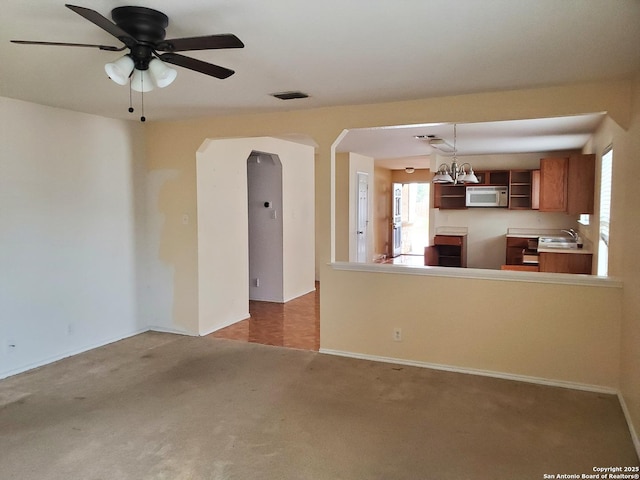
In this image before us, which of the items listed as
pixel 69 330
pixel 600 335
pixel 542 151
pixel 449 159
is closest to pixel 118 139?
pixel 69 330

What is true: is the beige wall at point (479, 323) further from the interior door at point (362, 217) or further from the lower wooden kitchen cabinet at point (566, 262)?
the interior door at point (362, 217)

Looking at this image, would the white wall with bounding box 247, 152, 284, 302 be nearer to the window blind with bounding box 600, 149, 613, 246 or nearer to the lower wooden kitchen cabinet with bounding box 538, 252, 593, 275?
the lower wooden kitchen cabinet with bounding box 538, 252, 593, 275

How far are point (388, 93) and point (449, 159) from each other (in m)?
5.30

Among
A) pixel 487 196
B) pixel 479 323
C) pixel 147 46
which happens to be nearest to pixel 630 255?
pixel 479 323

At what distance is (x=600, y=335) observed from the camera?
351cm

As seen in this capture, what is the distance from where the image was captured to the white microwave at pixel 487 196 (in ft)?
26.2

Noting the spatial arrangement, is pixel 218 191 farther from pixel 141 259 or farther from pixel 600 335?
pixel 600 335

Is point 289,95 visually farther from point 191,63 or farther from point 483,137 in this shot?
point 483,137

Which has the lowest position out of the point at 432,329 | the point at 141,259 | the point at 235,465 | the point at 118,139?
the point at 235,465

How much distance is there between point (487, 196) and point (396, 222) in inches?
155

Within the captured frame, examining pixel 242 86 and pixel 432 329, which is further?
pixel 432 329

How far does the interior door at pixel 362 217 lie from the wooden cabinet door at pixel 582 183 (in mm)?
3735

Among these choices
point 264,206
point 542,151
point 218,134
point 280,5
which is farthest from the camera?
point 542,151

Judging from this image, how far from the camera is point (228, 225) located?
5602 mm
